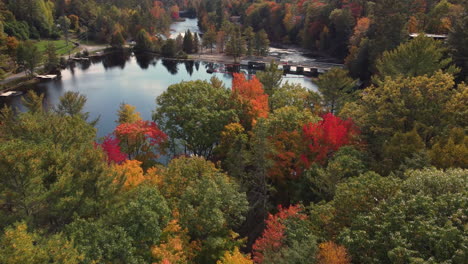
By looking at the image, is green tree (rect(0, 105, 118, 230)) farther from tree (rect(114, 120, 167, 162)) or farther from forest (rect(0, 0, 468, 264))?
tree (rect(114, 120, 167, 162))

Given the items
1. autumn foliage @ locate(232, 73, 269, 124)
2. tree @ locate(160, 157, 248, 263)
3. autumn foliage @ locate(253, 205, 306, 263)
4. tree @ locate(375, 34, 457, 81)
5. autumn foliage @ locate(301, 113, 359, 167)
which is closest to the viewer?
autumn foliage @ locate(253, 205, 306, 263)

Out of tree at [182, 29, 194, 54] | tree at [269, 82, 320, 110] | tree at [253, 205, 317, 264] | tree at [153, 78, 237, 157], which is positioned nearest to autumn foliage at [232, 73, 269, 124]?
tree at [153, 78, 237, 157]

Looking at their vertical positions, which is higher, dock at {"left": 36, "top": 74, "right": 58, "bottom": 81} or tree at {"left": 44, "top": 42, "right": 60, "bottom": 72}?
tree at {"left": 44, "top": 42, "right": 60, "bottom": 72}

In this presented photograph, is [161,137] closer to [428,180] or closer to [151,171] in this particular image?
[151,171]


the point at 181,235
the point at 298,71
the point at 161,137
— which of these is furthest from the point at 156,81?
the point at 181,235

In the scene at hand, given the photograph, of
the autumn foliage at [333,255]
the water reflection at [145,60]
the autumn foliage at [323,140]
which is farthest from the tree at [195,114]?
the water reflection at [145,60]
